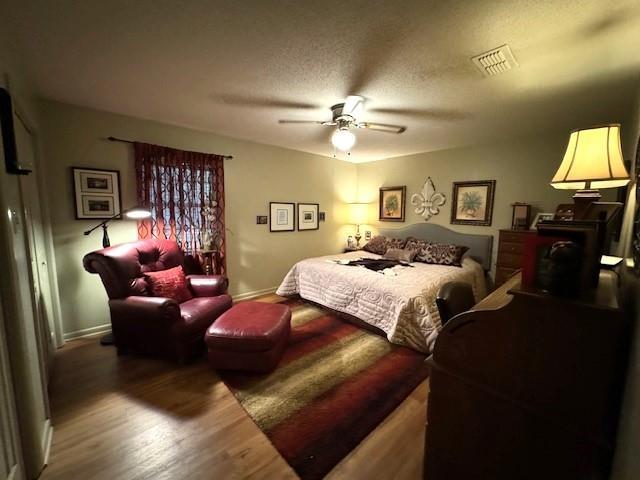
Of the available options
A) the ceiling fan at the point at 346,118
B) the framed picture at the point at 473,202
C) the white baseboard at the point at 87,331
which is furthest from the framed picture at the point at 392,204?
the white baseboard at the point at 87,331

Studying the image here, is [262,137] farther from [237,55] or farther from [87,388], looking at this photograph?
[87,388]

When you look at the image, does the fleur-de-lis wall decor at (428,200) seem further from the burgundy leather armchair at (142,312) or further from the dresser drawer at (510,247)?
the burgundy leather armchair at (142,312)

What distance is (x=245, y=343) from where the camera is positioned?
204 cm

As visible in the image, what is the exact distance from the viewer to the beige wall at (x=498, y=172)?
10.6ft

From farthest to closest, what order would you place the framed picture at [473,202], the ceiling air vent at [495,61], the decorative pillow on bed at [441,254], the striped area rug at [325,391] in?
the framed picture at [473,202], the decorative pillow on bed at [441,254], the ceiling air vent at [495,61], the striped area rug at [325,391]

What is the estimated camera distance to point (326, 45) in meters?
1.59

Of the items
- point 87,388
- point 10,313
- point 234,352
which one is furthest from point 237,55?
point 87,388

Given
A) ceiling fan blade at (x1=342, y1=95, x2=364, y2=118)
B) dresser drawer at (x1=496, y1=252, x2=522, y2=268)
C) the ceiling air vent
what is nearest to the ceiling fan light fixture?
ceiling fan blade at (x1=342, y1=95, x2=364, y2=118)

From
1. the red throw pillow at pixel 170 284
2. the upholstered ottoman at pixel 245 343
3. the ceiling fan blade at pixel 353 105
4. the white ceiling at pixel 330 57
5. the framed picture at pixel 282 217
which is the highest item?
the white ceiling at pixel 330 57

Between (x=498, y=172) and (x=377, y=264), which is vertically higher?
(x=498, y=172)

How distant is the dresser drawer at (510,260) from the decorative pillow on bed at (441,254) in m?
0.45

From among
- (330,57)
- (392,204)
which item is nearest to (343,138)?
(330,57)

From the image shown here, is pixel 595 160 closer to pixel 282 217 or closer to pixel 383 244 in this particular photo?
pixel 383 244

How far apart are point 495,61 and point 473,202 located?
99.3 inches
